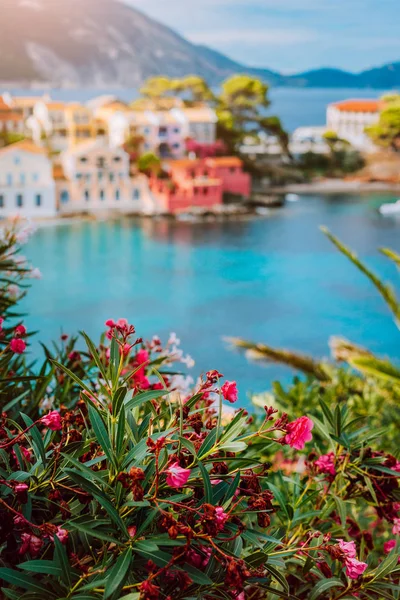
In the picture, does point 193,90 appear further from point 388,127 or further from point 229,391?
point 229,391

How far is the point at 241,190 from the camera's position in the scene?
651 centimetres

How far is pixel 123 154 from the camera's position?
5984mm

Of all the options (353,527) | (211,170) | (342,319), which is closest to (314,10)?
(211,170)

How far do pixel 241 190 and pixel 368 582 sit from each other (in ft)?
20.1

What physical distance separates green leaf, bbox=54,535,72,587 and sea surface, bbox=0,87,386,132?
5.81 metres

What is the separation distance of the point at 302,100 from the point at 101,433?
6.41m

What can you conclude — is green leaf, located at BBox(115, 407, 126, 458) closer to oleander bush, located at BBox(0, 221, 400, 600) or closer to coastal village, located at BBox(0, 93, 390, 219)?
oleander bush, located at BBox(0, 221, 400, 600)

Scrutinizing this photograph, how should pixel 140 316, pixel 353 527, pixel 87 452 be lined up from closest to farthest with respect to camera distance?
pixel 87 452, pixel 353 527, pixel 140 316

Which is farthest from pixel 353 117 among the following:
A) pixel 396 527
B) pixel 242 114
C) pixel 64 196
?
pixel 396 527

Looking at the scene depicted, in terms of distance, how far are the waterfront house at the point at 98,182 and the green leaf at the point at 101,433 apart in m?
5.46

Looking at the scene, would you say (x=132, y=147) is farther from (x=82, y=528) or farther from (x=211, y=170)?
(x=82, y=528)

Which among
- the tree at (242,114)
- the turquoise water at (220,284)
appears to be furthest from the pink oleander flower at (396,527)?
the tree at (242,114)

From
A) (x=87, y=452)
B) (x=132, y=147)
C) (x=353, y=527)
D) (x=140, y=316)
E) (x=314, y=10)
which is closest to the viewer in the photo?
(x=87, y=452)

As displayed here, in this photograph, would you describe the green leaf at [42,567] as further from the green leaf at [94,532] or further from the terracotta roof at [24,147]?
the terracotta roof at [24,147]
